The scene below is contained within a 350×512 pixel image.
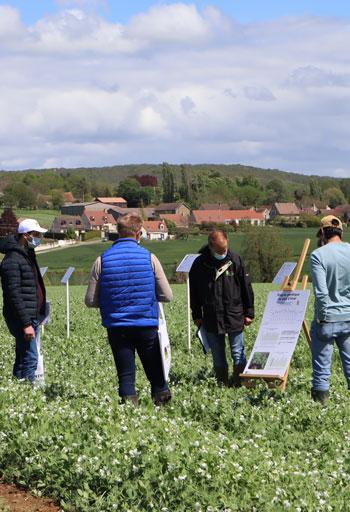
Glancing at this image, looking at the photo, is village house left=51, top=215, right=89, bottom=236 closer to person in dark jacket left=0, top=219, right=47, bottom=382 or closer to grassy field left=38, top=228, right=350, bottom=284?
grassy field left=38, top=228, right=350, bottom=284

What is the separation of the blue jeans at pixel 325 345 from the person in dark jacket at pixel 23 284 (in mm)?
3374

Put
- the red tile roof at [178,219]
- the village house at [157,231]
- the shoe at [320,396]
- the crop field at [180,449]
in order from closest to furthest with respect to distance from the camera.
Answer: the crop field at [180,449] < the shoe at [320,396] < the village house at [157,231] < the red tile roof at [178,219]

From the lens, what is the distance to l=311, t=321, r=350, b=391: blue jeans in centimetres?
1005

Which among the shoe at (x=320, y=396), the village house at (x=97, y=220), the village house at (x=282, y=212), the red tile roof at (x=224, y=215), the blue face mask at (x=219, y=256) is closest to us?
the shoe at (x=320, y=396)

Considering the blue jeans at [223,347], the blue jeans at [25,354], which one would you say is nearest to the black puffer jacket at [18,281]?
the blue jeans at [25,354]

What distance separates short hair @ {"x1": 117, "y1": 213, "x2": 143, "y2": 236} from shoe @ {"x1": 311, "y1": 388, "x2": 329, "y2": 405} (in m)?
2.80

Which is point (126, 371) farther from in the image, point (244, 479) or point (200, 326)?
point (244, 479)

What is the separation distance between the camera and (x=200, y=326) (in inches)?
462

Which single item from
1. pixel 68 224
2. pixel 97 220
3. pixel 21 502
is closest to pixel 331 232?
pixel 21 502

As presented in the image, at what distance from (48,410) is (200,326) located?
11.6 feet

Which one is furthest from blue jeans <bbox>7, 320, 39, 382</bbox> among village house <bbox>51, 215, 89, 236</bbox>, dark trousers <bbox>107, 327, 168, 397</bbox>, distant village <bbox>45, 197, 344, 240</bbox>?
village house <bbox>51, 215, 89, 236</bbox>

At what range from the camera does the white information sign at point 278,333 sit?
11.2 m

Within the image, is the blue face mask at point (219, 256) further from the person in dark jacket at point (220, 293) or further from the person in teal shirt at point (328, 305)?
the person in teal shirt at point (328, 305)

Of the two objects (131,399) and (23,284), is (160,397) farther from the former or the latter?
(23,284)
